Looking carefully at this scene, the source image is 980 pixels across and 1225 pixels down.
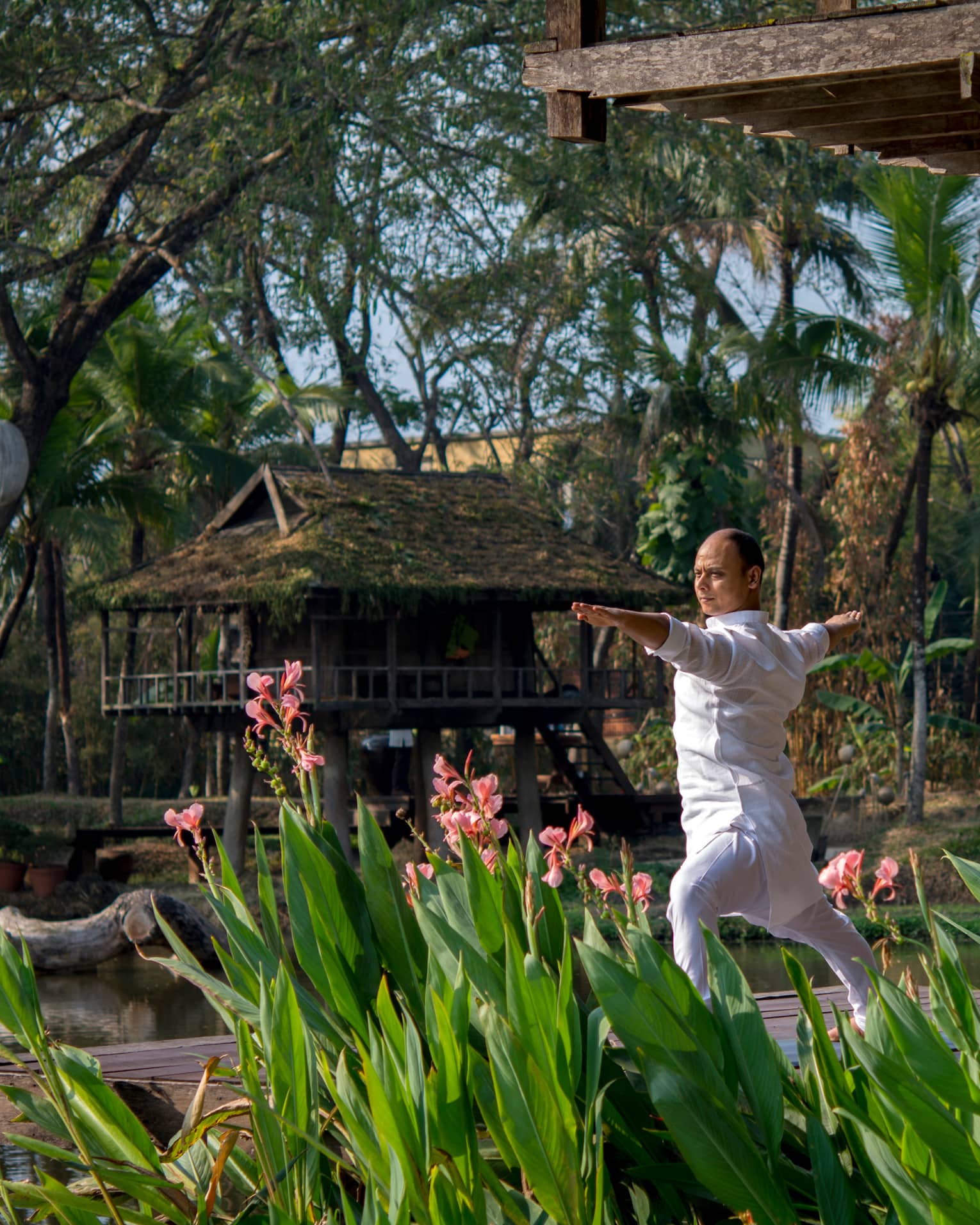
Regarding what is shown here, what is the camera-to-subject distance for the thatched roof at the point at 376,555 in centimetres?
1661

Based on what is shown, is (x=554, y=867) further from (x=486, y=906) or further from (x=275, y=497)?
(x=275, y=497)

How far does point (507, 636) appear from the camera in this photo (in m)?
18.6

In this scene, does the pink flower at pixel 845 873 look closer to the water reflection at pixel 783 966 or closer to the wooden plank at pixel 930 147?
the wooden plank at pixel 930 147

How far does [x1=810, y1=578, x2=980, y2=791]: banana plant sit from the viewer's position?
20672 millimetres

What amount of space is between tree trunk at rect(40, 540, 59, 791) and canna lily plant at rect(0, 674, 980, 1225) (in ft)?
72.7

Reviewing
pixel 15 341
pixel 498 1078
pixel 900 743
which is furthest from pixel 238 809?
pixel 498 1078

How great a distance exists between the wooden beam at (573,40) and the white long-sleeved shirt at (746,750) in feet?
3.86

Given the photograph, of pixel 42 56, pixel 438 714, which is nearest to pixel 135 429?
pixel 438 714

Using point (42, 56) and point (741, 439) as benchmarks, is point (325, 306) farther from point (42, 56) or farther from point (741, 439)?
point (741, 439)

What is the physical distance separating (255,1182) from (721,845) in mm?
1291

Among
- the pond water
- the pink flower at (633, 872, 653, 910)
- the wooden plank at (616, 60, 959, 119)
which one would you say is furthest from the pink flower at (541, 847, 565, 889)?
the pond water

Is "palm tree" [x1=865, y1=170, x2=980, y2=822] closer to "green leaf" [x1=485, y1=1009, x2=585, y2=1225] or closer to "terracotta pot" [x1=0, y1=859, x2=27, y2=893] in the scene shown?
"terracotta pot" [x1=0, y1=859, x2=27, y2=893]

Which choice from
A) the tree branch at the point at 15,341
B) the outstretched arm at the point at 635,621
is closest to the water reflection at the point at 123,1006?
the tree branch at the point at 15,341

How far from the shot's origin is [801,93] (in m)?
2.98
